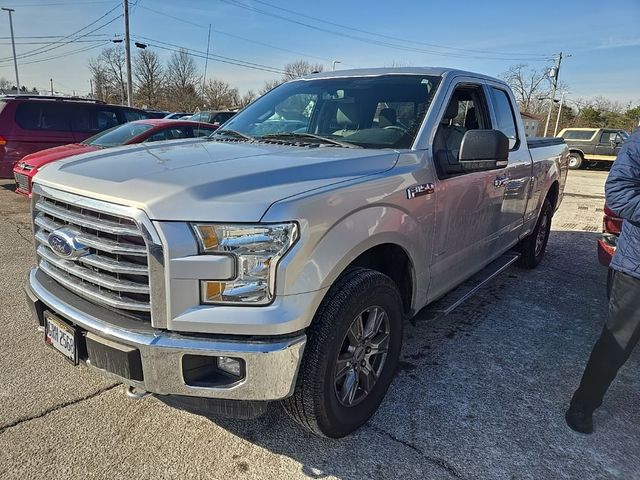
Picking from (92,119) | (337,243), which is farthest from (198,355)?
(92,119)

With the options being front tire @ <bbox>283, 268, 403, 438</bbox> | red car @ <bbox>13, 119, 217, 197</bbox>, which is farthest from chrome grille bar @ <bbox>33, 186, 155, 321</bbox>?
red car @ <bbox>13, 119, 217, 197</bbox>

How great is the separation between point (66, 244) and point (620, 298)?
2844mm

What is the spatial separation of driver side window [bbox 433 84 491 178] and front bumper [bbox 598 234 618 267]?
131cm

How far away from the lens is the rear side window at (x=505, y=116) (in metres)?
4.26

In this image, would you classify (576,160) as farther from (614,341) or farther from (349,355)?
(349,355)

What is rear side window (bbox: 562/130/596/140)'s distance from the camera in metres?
21.3

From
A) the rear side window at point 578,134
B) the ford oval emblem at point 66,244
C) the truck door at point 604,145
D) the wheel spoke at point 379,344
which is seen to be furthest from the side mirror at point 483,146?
the rear side window at point 578,134

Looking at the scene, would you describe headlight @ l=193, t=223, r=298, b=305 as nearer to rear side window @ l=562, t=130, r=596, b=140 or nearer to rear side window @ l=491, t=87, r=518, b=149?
rear side window @ l=491, t=87, r=518, b=149

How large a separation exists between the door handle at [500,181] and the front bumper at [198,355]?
2.42 meters

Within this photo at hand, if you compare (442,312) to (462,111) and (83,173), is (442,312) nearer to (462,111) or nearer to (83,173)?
(462,111)

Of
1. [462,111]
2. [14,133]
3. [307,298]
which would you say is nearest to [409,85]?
[462,111]

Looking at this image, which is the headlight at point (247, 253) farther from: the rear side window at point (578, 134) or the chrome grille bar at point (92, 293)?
the rear side window at point (578, 134)

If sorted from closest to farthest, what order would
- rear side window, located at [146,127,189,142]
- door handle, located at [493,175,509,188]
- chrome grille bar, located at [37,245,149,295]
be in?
chrome grille bar, located at [37,245,149,295], door handle, located at [493,175,509,188], rear side window, located at [146,127,189,142]

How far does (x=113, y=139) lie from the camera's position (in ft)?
27.6
